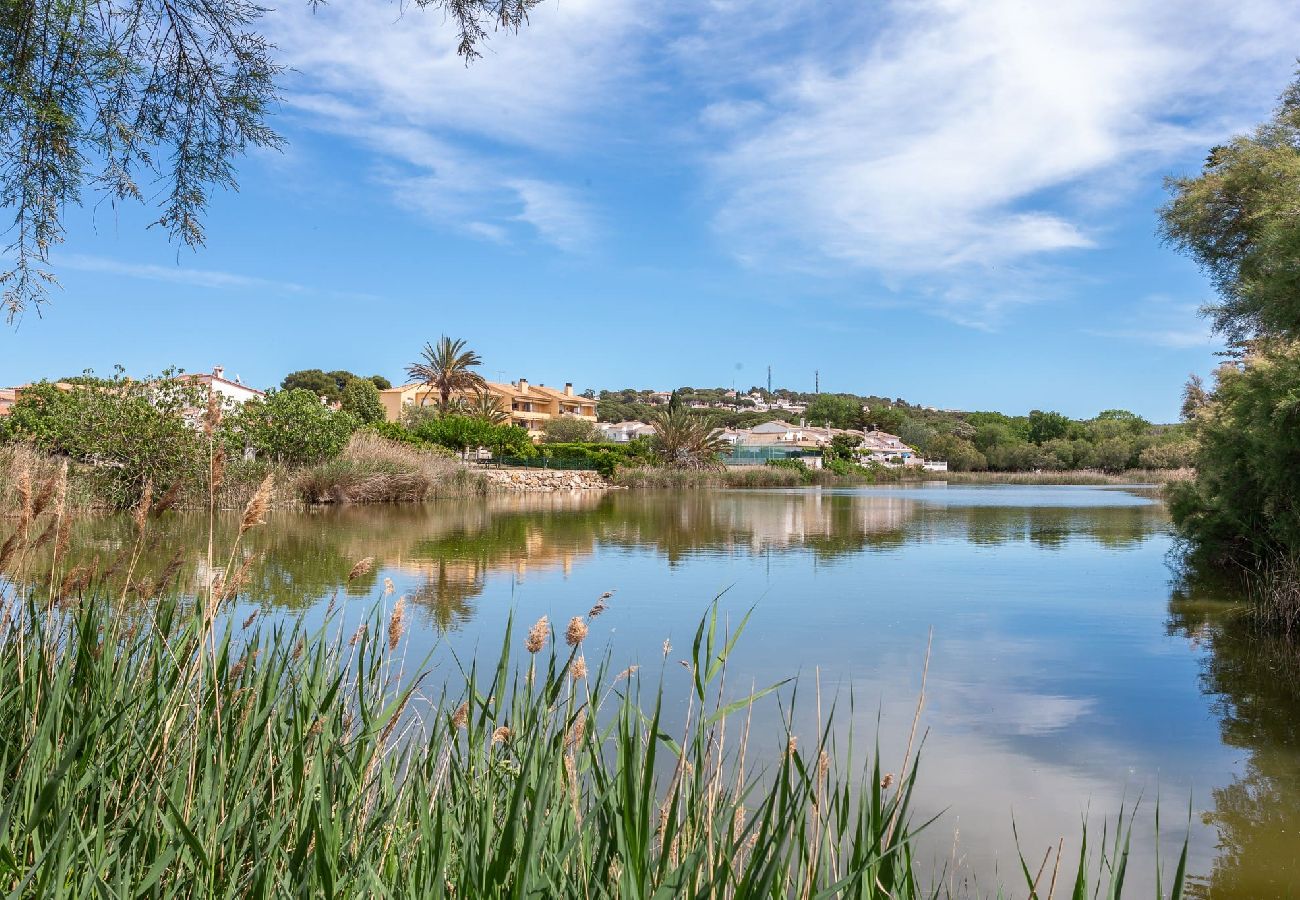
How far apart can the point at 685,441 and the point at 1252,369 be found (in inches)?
1443

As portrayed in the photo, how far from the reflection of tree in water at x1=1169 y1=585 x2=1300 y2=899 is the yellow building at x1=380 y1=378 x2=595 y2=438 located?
5342cm

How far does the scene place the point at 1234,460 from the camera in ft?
39.4

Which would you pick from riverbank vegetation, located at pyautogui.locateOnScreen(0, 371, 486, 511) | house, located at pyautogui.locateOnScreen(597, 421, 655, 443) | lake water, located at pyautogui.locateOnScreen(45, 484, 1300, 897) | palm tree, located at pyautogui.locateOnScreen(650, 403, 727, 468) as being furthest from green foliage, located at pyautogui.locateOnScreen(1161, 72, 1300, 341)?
house, located at pyautogui.locateOnScreen(597, 421, 655, 443)

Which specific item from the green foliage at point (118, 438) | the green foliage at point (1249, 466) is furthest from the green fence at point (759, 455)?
the green foliage at point (1249, 466)

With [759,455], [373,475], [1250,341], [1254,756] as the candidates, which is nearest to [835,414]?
[759,455]

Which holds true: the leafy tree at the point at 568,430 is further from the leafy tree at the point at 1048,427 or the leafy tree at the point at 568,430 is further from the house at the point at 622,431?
the leafy tree at the point at 1048,427

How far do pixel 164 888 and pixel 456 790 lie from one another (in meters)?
0.74

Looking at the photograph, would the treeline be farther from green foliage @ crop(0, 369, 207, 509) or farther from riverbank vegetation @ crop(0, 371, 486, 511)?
green foliage @ crop(0, 369, 207, 509)

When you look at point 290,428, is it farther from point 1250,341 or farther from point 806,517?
point 1250,341

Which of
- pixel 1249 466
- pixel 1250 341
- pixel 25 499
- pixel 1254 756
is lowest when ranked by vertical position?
pixel 1254 756

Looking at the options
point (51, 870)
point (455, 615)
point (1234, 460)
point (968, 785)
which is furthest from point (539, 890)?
point (1234, 460)

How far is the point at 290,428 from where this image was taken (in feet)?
76.9

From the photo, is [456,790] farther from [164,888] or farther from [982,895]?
[982,895]

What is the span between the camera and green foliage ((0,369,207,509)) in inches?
742
